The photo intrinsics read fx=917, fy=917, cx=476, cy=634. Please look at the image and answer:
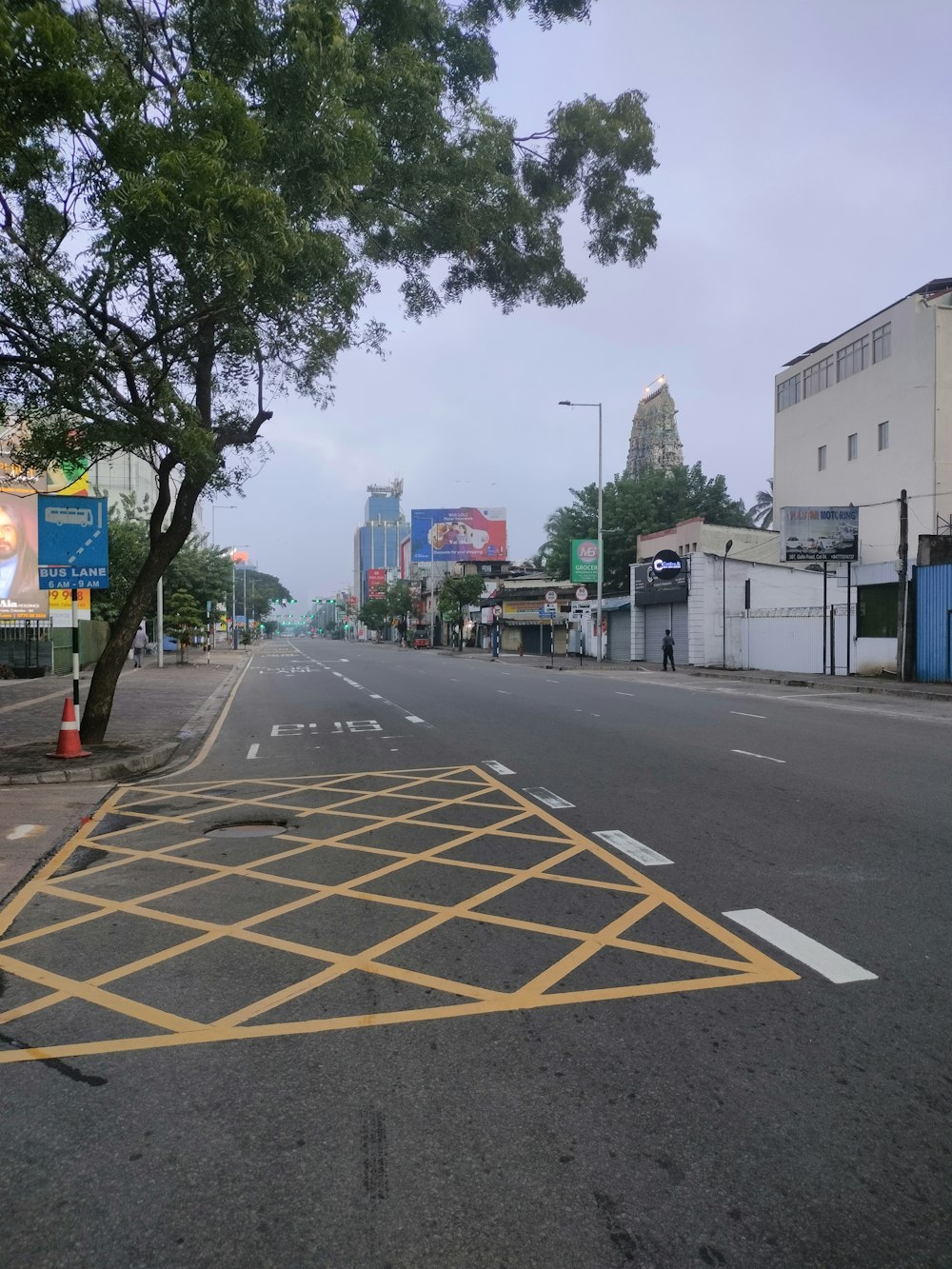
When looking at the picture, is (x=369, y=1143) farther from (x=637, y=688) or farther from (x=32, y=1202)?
(x=637, y=688)

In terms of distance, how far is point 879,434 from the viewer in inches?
1617

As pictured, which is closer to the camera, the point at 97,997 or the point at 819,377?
the point at 97,997

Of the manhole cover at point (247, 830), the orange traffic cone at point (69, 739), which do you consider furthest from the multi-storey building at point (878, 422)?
the manhole cover at point (247, 830)

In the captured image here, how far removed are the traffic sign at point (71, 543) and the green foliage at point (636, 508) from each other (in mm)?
44792

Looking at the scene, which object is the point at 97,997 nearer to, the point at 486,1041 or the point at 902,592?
the point at 486,1041

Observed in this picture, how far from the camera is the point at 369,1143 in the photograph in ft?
9.66

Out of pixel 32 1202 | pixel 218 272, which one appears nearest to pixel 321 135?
pixel 218 272

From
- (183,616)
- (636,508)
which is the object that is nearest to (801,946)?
(183,616)

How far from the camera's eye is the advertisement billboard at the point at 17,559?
88.2 ft

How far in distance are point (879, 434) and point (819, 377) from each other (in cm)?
669

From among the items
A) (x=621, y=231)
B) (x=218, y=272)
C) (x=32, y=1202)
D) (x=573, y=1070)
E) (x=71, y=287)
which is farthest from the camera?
(x=621, y=231)

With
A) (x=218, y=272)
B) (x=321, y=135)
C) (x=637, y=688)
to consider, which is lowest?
(x=637, y=688)

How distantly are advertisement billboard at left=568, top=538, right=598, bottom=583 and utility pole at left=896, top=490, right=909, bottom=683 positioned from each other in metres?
16.2

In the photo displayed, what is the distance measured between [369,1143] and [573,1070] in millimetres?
836
